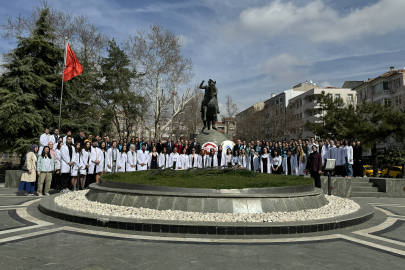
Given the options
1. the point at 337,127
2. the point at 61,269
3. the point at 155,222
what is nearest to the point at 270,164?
the point at 155,222

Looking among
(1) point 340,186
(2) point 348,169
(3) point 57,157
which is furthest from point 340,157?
(3) point 57,157

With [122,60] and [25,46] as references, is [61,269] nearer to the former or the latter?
[25,46]

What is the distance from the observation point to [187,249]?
457 centimetres

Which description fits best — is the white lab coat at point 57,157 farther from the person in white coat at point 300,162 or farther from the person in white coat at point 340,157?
the person in white coat at point 340,157

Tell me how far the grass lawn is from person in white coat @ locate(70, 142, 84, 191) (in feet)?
7.37

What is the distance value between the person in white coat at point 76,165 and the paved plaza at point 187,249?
4.43 metres

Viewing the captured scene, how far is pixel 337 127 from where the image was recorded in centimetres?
2525

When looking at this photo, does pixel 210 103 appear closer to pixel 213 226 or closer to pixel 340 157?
pixel 340 157

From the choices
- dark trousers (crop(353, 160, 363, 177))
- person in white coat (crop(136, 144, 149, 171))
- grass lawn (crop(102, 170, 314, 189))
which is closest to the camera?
grass lawn (crop(102, 170, 314, 189))

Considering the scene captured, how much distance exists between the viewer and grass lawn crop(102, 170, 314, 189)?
7013 millimetres

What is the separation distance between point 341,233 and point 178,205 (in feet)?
10.1

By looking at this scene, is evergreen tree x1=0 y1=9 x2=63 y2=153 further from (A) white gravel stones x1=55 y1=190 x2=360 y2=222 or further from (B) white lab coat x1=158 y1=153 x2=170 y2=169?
(A) white gravel stones x1=55 y1=190 x2=360 y2=222

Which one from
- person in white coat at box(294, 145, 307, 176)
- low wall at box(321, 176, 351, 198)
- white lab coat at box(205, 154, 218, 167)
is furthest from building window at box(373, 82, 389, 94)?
white lab coat at box(205, 154, 218, 167)

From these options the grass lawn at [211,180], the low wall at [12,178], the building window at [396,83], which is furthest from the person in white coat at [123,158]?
the building window at [396,83]
